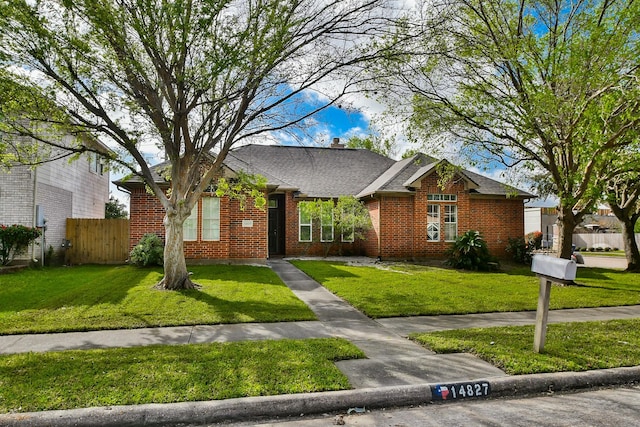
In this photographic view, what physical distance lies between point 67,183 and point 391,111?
46.6ft

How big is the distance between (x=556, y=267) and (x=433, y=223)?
44.1 ft

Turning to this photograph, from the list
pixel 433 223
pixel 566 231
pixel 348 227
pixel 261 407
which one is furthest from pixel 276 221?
pixel 261 407

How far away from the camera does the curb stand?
11.5 feet

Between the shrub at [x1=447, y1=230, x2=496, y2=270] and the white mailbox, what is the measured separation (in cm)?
1025

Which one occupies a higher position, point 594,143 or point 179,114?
point 179,114

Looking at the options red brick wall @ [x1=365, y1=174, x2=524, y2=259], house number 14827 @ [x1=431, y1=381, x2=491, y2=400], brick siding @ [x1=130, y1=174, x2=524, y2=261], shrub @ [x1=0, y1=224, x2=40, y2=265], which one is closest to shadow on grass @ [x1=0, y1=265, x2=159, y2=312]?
shrub @ [x1=0, y1=224, x2=40, y2=265]

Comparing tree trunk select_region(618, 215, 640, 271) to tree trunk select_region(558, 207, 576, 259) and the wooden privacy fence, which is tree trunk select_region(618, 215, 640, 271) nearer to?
tree trunk select_region(558, 207, 576, 259)

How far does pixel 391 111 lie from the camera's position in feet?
40.8

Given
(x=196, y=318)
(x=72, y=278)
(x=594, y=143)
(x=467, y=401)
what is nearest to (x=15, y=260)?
(x=72, y=278)

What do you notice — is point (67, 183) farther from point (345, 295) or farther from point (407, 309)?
point (407, 309)

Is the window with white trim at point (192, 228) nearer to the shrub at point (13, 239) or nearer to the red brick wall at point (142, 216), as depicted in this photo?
the red brick wall at point (142, 216)

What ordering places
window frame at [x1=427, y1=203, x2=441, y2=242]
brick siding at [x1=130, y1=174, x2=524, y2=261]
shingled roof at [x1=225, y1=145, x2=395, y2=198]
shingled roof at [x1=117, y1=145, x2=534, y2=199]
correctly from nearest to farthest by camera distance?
brick siding at [x1=130, y1=174, x2=524, y2=261]
shingled roof at [x1=117, y1=145, x2=534, y2=199]
window frame at [x1=427, y1=203, x2=441, y2=242]
shingled roof at [x1=225, y1=145, x2=395, y2=198]

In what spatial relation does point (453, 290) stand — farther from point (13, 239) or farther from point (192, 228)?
point (13, 239)

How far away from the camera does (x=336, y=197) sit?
1938cm
